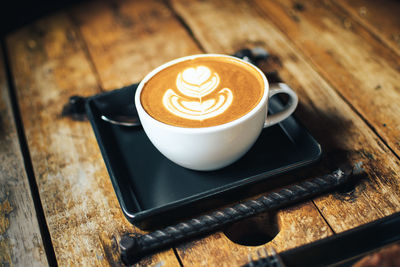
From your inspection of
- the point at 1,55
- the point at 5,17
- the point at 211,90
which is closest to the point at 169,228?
the point at 211,90

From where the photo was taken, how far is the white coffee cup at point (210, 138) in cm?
58

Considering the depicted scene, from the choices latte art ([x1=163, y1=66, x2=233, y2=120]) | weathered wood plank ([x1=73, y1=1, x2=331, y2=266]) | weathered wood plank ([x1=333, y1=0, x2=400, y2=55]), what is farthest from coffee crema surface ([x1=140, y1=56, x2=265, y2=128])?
weathered wood plank ([x1=333, y1=0, x2=400, y2=55])

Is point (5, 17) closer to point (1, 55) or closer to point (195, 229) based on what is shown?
point (1, 55)

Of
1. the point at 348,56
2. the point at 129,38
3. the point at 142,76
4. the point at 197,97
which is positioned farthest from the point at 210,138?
the point at 129,38

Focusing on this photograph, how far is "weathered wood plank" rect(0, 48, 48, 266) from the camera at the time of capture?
64 centimetres

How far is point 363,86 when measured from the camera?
879mm

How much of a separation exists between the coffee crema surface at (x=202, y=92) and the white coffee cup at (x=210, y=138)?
2 cm

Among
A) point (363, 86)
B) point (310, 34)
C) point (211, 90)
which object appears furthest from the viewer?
point (310, 34)

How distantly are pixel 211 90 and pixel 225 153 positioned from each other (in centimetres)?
14

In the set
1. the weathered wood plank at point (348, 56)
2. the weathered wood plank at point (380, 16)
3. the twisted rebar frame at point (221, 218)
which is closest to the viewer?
the twisted rebar frame at point (221, 218)

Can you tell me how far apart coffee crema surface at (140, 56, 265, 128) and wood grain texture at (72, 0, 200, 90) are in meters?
0.31

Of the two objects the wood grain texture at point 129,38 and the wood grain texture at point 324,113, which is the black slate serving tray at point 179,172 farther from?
the wood grain texture at point 129,38

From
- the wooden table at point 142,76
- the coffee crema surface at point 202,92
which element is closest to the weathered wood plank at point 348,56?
the wooden table at point 142,76

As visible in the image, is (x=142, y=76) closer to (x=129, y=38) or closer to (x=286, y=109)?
(x=129, y=38)
